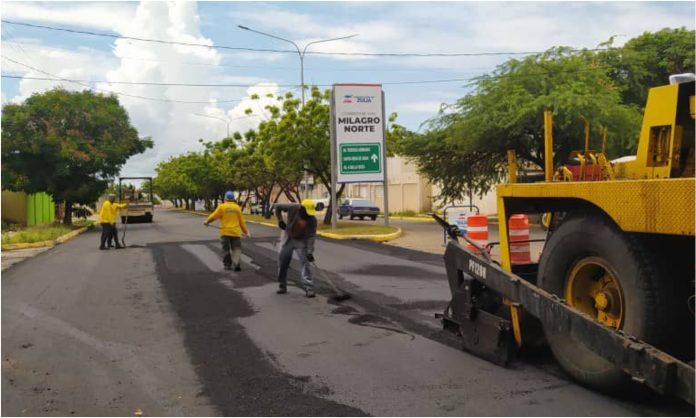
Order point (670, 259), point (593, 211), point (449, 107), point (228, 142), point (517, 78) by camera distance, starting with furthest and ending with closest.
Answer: point (228, 142), point (449, 107), point (517, 78), point (593, 211), point (670, 259)

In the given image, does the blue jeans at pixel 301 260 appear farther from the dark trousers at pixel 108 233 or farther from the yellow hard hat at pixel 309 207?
the dark trousers at pixel 108 233

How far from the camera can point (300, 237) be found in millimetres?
9688

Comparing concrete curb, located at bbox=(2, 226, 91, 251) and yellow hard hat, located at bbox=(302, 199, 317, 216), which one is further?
concrete curb, located at bbox=(2, 226, 91, 251)

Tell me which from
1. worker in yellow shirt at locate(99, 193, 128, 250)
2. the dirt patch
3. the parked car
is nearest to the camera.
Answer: the dirt patch

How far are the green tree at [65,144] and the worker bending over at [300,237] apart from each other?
71.4 feet

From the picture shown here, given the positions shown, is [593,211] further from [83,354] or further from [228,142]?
[228,142]

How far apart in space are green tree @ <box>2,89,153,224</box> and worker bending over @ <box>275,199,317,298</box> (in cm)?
2176

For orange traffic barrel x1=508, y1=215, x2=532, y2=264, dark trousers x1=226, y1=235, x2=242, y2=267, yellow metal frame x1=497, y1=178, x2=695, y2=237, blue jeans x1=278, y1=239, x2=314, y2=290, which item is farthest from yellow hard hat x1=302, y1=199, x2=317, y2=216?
yellow metal frame x1=497, y1=178, x2=695, y2=237

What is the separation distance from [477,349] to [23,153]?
2803 cm

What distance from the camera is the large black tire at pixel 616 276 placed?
3.82 meters

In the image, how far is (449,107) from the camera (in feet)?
92.9

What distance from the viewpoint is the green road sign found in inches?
973

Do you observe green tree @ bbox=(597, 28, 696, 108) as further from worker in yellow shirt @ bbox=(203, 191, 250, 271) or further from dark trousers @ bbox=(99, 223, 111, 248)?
dark trousers @ bbox=(99, 223, 111, 248)

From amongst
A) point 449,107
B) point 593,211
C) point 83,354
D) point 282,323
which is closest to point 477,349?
point 593,211
